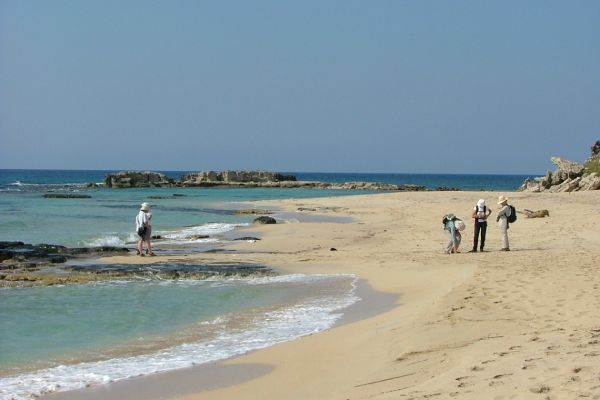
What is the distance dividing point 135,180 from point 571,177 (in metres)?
63.2

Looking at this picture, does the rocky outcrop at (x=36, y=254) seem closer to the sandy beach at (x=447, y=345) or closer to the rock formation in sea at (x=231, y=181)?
the sandy beach at (x=447, y=345)

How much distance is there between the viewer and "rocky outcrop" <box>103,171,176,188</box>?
3679 inches

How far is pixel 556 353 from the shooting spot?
19.7ft

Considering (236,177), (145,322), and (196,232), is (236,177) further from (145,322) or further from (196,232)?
(145,322)

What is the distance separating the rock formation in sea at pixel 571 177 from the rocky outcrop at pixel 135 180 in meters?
56.6

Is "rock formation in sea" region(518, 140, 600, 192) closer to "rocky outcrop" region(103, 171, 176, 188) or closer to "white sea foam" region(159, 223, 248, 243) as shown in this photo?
"white sea foam" region(159, 223, 248, 243)

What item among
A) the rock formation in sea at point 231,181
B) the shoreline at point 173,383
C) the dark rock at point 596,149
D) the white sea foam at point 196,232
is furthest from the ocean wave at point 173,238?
the rock formation in sea at point 231,181

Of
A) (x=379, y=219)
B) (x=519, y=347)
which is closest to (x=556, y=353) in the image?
(x=519, y=347)

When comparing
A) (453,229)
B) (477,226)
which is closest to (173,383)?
(453,229)

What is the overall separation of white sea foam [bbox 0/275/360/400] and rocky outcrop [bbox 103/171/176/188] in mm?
86284

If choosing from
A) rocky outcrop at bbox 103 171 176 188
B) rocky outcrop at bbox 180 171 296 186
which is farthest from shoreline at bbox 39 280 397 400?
rocky outcrop at bbox 180 171 296 186

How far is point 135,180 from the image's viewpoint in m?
95.6

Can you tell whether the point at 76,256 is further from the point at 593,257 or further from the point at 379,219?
the point at 379,219

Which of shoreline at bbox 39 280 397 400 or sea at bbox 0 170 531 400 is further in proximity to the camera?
sea at bbox 0 170 531 400
